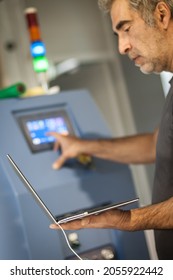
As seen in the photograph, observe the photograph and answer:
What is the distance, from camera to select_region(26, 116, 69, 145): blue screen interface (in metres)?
1.51

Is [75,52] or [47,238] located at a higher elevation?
[75,52]

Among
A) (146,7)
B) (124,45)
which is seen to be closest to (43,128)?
(124,45)

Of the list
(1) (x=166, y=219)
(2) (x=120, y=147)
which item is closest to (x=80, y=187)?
(2) (x=120, y=147)

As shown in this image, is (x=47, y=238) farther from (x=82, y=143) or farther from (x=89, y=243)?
(x=82, y=143)

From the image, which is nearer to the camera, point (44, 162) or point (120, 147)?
point (44, 162)

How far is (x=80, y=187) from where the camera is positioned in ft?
5.05

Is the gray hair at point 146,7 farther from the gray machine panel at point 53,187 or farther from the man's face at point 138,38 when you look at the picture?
the gray machine panel at point 53,187

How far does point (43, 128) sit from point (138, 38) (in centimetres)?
40

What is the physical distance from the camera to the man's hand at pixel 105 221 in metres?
1.09

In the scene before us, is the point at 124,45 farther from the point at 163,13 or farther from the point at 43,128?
the point at 43,128

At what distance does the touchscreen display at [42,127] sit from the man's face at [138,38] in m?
0.32

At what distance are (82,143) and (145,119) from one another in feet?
7.22

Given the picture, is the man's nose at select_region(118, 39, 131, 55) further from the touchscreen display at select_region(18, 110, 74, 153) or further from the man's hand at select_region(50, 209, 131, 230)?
the man's hand at select_region(50, 209, 131, 230)
